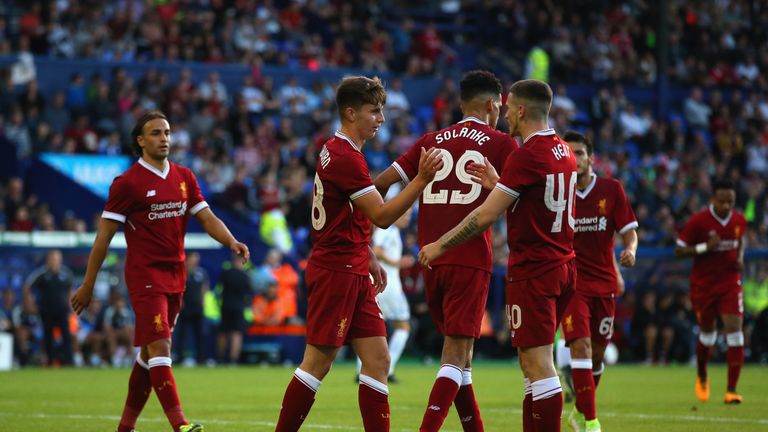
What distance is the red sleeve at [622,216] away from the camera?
36.6ft

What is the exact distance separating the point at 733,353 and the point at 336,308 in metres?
7.73

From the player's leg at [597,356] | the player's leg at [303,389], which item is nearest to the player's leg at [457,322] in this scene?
the player's leg at [303,389]

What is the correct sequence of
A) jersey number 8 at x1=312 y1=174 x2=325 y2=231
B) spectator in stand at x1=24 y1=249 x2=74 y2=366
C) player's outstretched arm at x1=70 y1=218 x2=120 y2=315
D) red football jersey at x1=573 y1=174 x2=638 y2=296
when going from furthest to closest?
spectator in stand at x1=24 y1=249 x2=74 y2=366
red football jersey at x1=573 y1=174 x2=638 y2=296
player's outstretched arm at x1=70 y1=218 x2=120 y2=315
jersey number 8 at x1=312 y1=174 x2=325 y2=231

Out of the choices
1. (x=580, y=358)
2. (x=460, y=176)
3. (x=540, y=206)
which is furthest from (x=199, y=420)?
(x=540, y=206)

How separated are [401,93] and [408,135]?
6.51 feet

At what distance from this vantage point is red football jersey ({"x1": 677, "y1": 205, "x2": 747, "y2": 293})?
1489 cm

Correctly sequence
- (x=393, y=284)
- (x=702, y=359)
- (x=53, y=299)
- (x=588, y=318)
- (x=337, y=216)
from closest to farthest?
(x=337, y=216), (x=588, y=318), (x=702, y=359), (x=393, y=284), (x=53, y=299)

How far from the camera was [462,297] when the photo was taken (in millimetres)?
8602

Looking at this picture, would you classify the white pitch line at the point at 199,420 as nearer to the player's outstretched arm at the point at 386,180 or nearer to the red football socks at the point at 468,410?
the red football socks at the point at 468,410

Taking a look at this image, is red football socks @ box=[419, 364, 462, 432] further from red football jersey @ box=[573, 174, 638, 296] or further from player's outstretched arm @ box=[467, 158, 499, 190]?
red football jersey @ box=[573, 174, 638, 296]

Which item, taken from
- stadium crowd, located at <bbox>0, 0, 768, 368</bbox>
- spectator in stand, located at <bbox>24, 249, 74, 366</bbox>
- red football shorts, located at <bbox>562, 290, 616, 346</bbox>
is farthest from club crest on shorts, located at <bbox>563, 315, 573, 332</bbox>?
stadium crowd, located at <bbox>0, 0, 768, 368</bbox>

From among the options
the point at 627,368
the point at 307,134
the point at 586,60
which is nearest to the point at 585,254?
the point at 627,368

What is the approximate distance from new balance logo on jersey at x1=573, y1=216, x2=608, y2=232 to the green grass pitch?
1.76 m

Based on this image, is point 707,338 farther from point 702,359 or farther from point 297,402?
point 297,402
